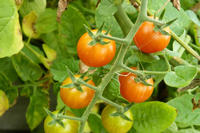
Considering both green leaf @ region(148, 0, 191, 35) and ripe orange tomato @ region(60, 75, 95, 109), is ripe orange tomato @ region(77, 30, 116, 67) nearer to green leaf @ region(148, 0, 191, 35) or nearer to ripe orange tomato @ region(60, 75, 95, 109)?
ripe orange tomato @ region(60, 75, 95, 109)

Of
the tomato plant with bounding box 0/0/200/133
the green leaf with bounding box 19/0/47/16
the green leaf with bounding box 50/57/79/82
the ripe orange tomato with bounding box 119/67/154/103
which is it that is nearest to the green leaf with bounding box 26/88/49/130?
the tomato plant with bounding box 0/0/200/133

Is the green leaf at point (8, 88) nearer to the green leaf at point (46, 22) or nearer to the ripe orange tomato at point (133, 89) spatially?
the green leaf at point (46, 22)

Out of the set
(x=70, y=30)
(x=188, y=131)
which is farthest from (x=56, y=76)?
(x=188, y=131)

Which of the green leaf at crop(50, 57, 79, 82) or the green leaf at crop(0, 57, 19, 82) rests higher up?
the green leaf at crop(50, 57, 79, 82)

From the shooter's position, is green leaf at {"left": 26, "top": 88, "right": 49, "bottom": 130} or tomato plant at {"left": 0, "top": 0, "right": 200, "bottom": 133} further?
green leaf at {"left": 26, "top": 88, "right": 49, "bottom": 130}

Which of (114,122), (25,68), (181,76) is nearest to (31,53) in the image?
(25,68)

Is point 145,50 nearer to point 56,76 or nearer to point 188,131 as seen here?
point 56,76
